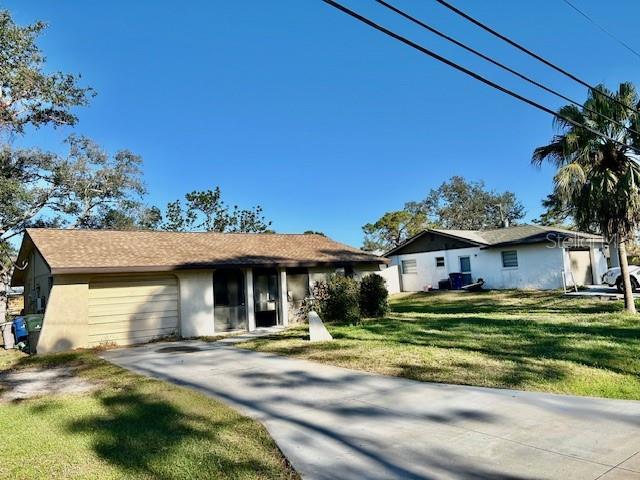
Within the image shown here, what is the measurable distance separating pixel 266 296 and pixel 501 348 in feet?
29.9

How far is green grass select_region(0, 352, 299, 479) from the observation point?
4.20m

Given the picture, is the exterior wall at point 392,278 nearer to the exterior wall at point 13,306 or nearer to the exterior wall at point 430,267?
the exterior wall at point 430,267

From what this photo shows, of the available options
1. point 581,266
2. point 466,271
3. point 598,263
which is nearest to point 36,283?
point 466,271

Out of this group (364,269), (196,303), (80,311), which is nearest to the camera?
(80,311)

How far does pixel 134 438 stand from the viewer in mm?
5004

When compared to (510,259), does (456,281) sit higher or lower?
lower

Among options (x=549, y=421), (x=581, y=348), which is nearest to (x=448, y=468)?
(x=549, y=421)

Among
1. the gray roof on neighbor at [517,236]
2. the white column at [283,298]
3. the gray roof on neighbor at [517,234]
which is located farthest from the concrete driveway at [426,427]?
the gray roof on neighbor at [517,234]

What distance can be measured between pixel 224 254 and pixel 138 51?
7027mm

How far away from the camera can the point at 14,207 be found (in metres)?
22.8

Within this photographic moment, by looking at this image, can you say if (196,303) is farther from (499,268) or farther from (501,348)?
(499,268)

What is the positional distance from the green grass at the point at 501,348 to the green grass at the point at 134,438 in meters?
3.43

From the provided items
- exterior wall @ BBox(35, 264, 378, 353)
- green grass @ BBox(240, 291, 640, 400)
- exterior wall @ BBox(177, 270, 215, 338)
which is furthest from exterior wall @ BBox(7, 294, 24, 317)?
green grass @ BBox(240, 291, 640, 400)

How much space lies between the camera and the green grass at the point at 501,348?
7141 millimetres
